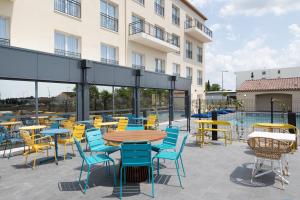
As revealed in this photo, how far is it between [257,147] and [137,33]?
12658 millimetres

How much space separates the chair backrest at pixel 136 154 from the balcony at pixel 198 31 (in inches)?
852

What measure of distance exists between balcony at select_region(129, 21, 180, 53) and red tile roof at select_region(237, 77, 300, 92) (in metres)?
16.2

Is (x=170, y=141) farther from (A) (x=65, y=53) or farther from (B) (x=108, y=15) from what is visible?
(B) (x=108, y=15)

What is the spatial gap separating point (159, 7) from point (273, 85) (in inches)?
767

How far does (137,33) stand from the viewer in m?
16.4

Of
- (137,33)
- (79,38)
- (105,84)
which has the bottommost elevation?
(105,84)

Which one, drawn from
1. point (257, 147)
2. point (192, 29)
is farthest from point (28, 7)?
point (192, 29)

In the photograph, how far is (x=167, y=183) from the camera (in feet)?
17.5

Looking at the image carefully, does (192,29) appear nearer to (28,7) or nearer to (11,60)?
(28,7)

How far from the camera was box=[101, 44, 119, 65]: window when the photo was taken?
14844 mm

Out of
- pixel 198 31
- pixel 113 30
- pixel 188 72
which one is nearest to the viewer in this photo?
pixel 113 30

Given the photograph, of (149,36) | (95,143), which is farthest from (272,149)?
(149,36)

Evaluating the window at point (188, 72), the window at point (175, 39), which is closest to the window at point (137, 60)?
the window at point (175, 39)

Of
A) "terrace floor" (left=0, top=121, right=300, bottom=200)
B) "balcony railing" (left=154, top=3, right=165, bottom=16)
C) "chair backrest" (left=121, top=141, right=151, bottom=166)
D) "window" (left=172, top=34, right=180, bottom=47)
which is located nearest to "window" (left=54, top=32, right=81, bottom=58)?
"terrace floor" (left=0, top=121, right=300, bottom=200)
